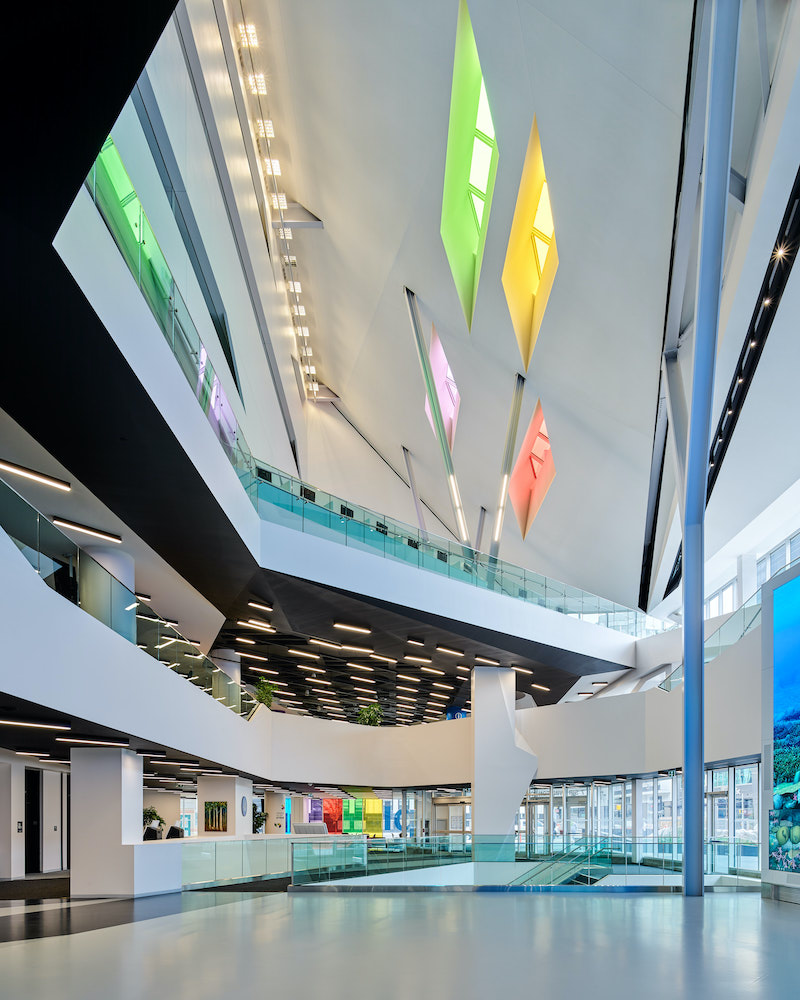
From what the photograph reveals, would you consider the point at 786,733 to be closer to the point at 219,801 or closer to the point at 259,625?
the point at 259,625

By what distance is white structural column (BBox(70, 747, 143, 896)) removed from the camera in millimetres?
15406

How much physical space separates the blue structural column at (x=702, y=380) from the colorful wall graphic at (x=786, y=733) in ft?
5.50

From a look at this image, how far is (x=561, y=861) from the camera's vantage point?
15953 millimetres

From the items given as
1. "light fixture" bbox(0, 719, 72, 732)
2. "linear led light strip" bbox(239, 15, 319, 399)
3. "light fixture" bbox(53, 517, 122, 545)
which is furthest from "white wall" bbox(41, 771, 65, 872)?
"linear led light strip" bbox(239, 15, 319, 399)

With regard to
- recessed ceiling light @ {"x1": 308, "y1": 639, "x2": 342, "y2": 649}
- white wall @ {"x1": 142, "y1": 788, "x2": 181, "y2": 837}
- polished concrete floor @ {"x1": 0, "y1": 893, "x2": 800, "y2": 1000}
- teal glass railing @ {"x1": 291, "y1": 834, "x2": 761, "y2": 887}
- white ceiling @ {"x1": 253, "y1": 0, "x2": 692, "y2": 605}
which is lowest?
white wall @ {"x1": 142, "y1": 788, "x2": 181, "y2": 837}

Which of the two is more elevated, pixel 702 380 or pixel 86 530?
pixel 702 380

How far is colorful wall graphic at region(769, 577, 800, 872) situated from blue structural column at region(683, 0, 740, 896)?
168cm

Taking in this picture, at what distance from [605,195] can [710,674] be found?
8320 millimetres

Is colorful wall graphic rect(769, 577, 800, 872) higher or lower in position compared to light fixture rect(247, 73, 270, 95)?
lower

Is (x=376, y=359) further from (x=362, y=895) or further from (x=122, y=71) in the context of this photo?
(x=122, y=71)

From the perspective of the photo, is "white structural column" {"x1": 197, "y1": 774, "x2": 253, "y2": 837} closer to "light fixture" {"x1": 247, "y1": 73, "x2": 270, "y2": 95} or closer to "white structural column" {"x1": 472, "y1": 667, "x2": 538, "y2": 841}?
"white structural column" {"x1": 472, "y1": 667, "x2": 538, "y2": 841}

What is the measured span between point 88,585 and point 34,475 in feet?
6.48

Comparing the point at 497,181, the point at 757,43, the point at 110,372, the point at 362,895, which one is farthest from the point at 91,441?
the point at 497,181

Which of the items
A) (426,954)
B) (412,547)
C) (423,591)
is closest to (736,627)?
(423,591)
